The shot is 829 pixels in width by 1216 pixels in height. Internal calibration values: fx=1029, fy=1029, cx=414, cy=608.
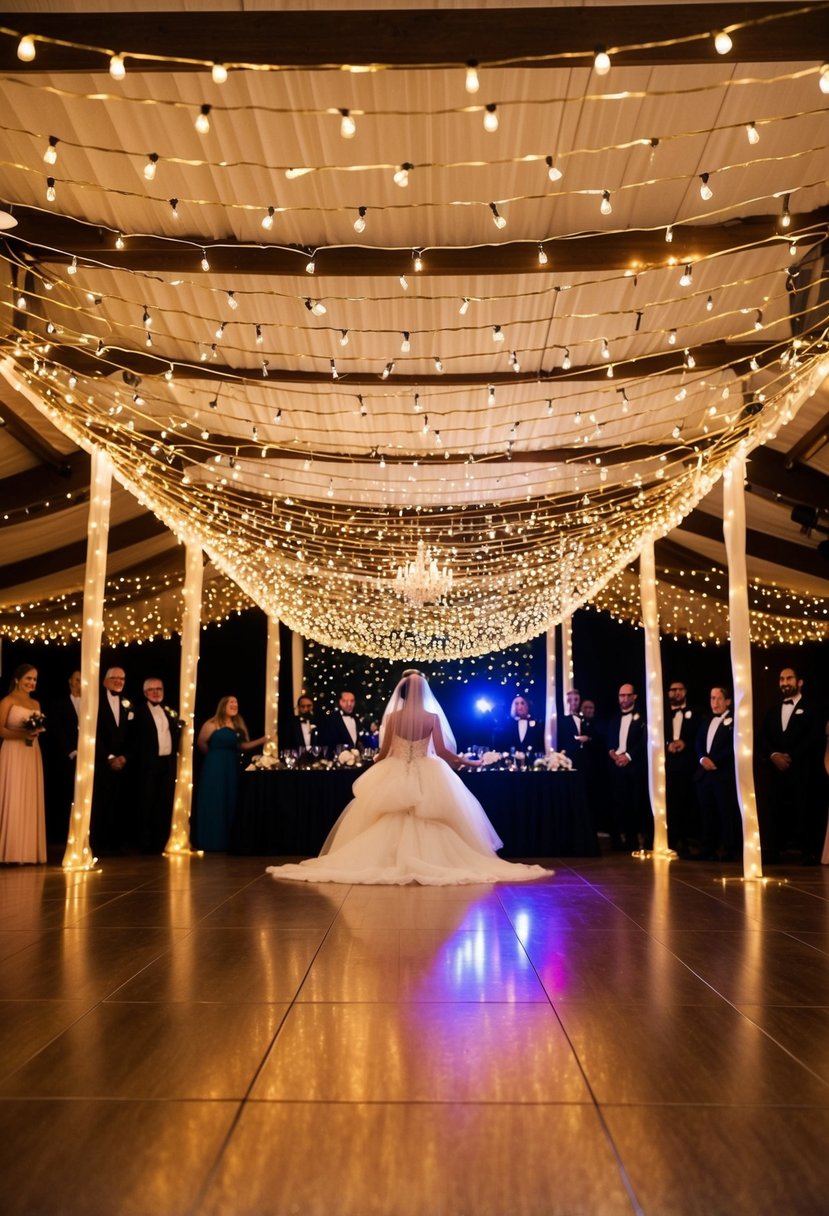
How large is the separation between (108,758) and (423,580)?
10.3ft

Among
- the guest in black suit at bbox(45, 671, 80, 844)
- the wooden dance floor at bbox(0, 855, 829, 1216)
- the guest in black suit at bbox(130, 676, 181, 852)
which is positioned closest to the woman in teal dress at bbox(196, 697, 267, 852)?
the guest in black suit at bbox(130, 676, 181, 852)

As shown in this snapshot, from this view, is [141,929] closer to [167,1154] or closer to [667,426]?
[167,1154]

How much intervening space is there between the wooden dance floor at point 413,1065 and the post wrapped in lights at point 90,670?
201 centimetres

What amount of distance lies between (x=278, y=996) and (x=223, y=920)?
159 cm

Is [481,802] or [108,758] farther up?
[108,758]

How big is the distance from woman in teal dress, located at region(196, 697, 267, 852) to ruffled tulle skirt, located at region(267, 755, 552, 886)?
2.05m

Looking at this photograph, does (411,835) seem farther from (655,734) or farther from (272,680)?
(272,680)

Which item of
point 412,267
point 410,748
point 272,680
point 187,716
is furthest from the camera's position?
point 272,680

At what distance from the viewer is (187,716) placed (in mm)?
8461

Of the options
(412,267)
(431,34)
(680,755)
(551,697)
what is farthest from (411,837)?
(551,697)

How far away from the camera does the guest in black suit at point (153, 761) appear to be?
870 cm

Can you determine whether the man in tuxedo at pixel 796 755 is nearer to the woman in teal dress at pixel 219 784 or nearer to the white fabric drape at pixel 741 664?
the white fabric drape at pixel 741 664

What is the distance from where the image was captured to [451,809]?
667cm

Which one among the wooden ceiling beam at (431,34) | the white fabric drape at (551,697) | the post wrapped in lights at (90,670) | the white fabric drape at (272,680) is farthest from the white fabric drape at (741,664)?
the white fabric drape at (272,680)
